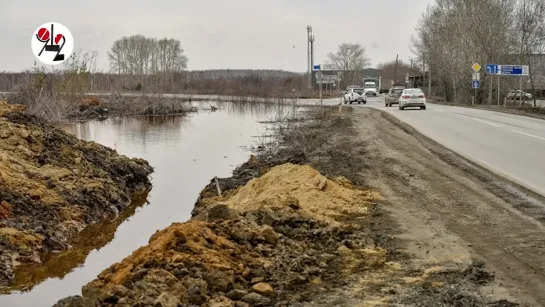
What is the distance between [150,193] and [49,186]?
3.72m

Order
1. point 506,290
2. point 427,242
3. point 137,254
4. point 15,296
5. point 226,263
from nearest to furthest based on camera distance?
point 506,290 → point 226,263 → point 137,254 → point 427,242 → point 15,296

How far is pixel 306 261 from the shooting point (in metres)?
7.36

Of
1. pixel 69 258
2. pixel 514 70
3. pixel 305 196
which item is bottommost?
pixel 69 258

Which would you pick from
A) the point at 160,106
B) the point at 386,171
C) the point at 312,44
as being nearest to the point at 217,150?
the point at 386,171

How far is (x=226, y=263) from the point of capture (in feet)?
22.9

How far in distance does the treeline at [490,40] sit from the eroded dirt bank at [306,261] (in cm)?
3705

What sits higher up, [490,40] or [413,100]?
[490,40]

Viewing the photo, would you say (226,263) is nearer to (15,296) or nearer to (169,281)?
(169,281)

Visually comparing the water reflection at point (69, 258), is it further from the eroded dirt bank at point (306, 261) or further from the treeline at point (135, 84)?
the treeline at point (135, 84)

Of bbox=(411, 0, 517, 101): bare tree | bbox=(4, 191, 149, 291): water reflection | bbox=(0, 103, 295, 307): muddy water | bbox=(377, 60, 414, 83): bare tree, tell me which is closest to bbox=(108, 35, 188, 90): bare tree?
bbox=(377, 60, 414, 83): bare tree

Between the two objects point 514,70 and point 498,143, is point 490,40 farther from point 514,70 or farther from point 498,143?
point 498,143

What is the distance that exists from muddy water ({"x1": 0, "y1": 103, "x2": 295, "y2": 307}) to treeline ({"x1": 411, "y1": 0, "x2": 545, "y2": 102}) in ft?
63.6

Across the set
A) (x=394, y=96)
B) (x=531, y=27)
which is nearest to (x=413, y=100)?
(x=394, y=96)

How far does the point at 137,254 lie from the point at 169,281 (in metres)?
1.22
